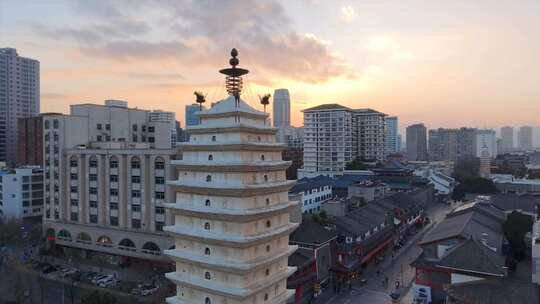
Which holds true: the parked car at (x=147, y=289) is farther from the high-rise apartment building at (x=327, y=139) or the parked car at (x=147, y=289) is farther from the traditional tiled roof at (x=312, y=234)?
the high-rise apartment building at (x=327, y=139)

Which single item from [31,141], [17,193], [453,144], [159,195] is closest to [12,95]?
[31,141]

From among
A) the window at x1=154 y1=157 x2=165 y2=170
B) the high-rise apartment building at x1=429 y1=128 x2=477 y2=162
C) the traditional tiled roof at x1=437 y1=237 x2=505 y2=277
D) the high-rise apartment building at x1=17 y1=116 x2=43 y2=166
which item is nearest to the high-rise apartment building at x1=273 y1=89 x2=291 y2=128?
the high-rise apartment building at x1=429 y1=128 x2=477 y2=162

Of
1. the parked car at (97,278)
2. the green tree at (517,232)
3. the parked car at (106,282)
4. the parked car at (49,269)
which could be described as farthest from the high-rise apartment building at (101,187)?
the green tree at (517,232)

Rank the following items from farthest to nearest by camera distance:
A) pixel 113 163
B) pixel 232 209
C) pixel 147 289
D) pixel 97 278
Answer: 1. pixel 113 163
2. pixel 97 278
3. pixel 147 289
4. pixel 232 209

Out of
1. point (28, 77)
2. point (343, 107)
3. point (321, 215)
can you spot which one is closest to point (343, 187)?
point (321, 215)

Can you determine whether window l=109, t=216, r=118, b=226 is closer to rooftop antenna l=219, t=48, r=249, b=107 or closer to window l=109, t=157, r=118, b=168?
window l=109, t=157, r=118, b=168

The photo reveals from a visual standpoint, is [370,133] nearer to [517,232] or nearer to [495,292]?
[517,232]

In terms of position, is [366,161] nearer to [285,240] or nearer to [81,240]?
[81,240]
